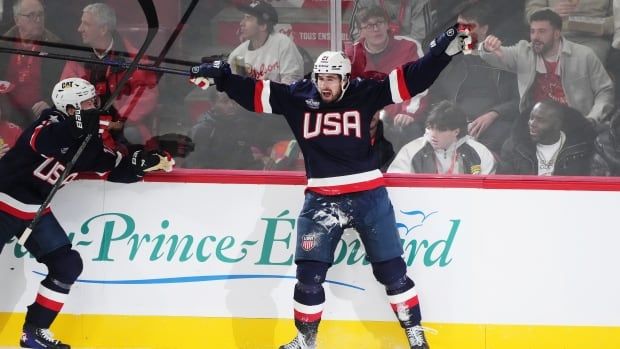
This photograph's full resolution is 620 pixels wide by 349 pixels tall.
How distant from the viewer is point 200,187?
438 cm

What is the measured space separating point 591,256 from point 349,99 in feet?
3.94

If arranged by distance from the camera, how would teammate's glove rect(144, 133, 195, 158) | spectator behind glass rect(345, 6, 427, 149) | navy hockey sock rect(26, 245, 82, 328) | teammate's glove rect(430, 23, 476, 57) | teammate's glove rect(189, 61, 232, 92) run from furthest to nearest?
teammate's glove rect(144, 133, 195, 158), spectator behind glass rect(345, 6, 427, 149), navy hockey sock rect(26, 245, 82, 328), teammate's glove rect(189, 61, 232, 92), teammate's glove rect(430, 23, 476, 57)

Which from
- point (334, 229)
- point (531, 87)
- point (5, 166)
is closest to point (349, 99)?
point (334, 229)

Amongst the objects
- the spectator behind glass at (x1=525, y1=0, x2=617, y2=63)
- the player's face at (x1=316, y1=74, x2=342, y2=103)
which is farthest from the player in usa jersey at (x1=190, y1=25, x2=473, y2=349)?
the spectator behind glass at (x1=525, y1=0, x2=617, y2=63)

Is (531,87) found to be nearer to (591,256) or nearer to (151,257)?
(591,256)

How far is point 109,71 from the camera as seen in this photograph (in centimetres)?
450

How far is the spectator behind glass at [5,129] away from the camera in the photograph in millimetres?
4488

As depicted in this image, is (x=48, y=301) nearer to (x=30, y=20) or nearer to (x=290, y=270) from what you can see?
(x=290, y=270)

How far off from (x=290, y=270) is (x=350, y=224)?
404mm

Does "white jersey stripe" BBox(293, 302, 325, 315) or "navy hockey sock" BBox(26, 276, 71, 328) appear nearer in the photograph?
"white jersey stripe" BBox(293, 302, 325, 315)

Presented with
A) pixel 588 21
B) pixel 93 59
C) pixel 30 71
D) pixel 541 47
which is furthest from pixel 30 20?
pixel 588 21

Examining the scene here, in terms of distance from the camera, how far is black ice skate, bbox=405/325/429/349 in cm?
409

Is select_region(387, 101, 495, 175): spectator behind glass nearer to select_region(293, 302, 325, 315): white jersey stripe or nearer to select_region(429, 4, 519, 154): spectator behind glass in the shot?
select_region(429, 4, 519, 154): spectator behind glass

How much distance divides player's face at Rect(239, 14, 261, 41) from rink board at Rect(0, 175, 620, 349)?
2.14 feet
